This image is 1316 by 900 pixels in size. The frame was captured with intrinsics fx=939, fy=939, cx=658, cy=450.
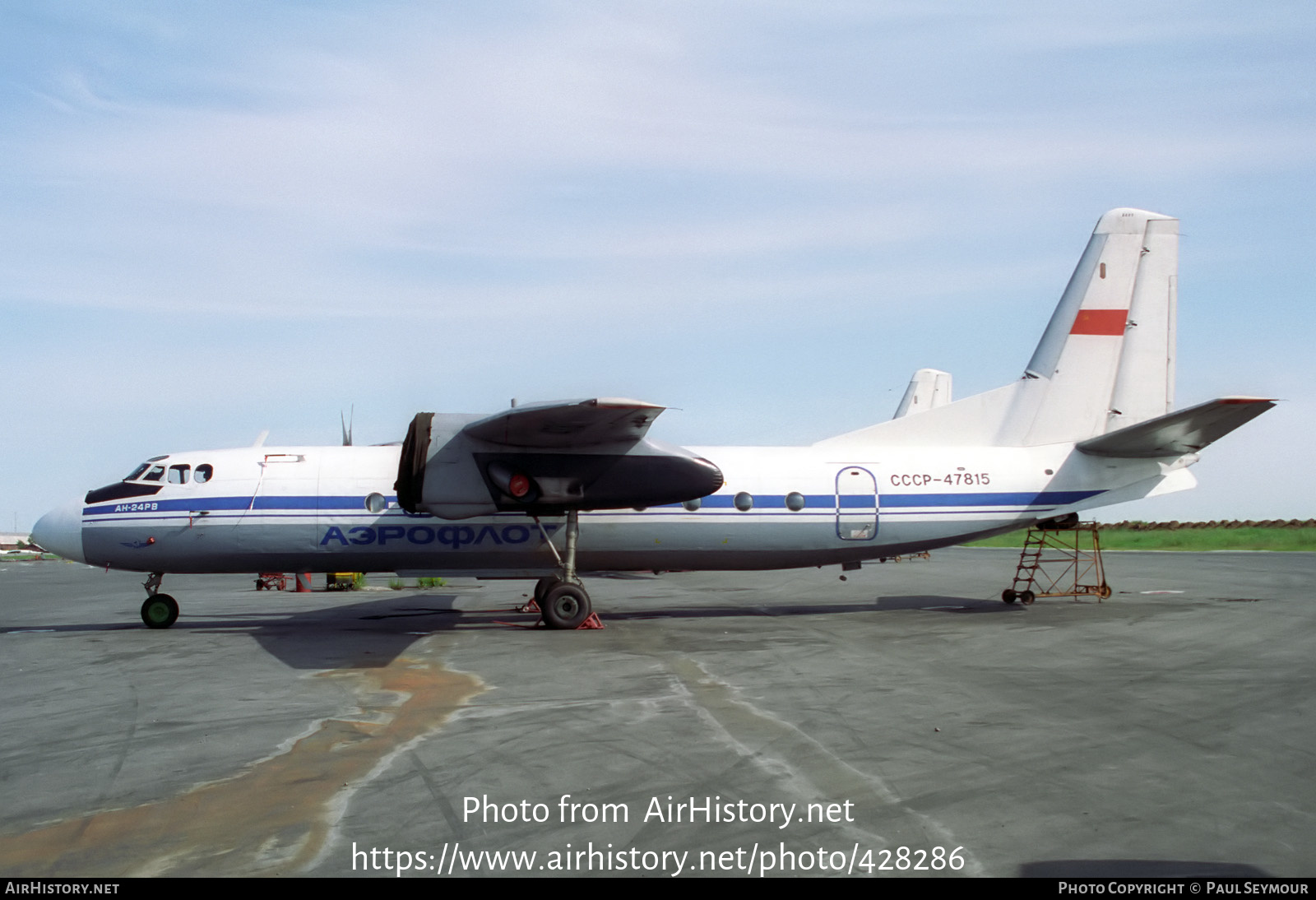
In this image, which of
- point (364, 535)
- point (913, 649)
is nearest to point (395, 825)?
point (913, 649)

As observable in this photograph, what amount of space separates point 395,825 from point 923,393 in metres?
37.5

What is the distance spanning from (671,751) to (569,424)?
820 centimetres

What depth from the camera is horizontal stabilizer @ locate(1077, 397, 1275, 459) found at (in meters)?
15.7

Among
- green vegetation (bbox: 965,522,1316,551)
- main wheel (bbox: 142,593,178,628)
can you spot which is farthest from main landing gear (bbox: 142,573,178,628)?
green vegetation (bbox: 965,522,1316,551)

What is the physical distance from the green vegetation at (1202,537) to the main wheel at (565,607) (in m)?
33.8

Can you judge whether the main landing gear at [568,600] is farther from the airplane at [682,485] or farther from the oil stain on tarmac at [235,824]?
the oil stain on tarmac at [235,824]

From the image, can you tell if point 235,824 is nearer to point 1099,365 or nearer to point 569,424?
point 569,424

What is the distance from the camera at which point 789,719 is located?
27.8 feet

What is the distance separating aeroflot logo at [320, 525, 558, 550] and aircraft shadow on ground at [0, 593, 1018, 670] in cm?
153

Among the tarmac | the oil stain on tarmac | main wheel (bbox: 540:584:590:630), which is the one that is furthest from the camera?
main wheel (bbox: 540:584:590:630)

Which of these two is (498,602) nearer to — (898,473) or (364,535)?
(364,535)

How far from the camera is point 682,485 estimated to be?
16203 mm

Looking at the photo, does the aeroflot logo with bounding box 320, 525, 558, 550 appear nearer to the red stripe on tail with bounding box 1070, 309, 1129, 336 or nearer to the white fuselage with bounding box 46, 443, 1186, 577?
the white fuselage with bounding box 46, 443, 1186, 577

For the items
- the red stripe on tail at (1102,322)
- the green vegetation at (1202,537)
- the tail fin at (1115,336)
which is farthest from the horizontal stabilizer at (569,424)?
the green vegetation at (1202,537)
